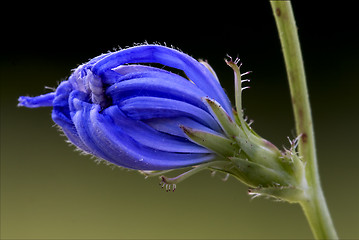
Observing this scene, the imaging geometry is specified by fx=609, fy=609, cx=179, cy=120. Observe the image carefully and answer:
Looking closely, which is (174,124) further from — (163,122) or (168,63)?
(168,63)

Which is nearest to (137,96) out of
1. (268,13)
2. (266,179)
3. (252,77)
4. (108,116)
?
(108,116)

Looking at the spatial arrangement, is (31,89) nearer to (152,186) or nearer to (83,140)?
(152,186)

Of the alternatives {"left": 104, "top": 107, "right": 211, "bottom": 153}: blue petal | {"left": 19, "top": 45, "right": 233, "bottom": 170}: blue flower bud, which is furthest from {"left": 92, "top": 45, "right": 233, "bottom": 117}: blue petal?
{"left": 104, "top": 107, "right": 211, "bottom": 153}: blue petal

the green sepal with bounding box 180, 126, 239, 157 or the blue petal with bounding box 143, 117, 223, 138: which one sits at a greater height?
the blue petal with bounding box 143, 117, 223, 138

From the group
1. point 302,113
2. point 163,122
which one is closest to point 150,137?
point 163,122

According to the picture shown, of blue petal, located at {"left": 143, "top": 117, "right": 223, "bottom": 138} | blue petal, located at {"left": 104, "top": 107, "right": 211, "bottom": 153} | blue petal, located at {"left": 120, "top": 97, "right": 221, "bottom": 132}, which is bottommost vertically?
blue petal, located at {"left": 104, "top": 107, "right": 211, "bottom": 153}

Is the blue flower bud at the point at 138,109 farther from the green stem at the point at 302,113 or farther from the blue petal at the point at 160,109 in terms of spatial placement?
the green stem at the point at 302,113

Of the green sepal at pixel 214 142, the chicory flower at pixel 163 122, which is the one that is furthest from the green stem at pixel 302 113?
the green sepal at pixel 214 142

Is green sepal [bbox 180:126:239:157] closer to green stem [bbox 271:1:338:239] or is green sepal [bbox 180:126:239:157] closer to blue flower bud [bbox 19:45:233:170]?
blue flower bud [bbox 19:45:233:170]
